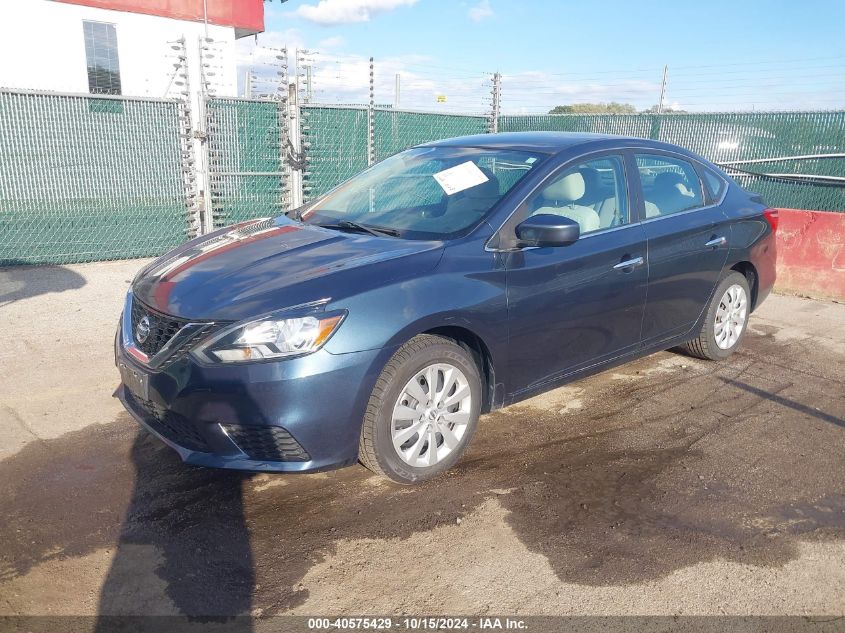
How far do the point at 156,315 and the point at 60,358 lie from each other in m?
2.51

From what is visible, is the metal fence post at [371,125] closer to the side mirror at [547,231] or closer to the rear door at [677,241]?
the rear door at [677,241]

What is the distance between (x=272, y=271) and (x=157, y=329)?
597 mm

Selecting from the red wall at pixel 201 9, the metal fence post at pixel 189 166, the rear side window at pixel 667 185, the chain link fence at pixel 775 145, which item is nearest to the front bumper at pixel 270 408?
the rear side window at pixel 667 185

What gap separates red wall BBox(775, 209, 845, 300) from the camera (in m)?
7.52

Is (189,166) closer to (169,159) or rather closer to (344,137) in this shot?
(169,159)

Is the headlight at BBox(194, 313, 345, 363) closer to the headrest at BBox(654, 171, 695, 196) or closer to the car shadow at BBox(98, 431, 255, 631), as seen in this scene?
the car shadow at BBox(98, 431, 255, 631)

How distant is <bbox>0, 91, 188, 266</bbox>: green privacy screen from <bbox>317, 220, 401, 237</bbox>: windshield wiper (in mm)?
5505

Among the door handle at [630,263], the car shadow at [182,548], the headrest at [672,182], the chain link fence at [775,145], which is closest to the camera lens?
the car shadow at [182,548]

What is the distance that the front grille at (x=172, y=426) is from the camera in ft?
10.4

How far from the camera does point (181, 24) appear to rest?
→ 18.2 metres

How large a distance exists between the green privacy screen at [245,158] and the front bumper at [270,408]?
6.67 m

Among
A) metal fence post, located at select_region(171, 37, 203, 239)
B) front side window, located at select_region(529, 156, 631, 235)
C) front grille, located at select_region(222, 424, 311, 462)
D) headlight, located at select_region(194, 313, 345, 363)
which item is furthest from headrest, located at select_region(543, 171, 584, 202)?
metal fence post, located at select_region(171, 37, 203, 239)

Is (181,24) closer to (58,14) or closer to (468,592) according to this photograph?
(58,14)

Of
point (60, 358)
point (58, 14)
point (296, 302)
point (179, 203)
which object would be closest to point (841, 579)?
point (296, 302)
